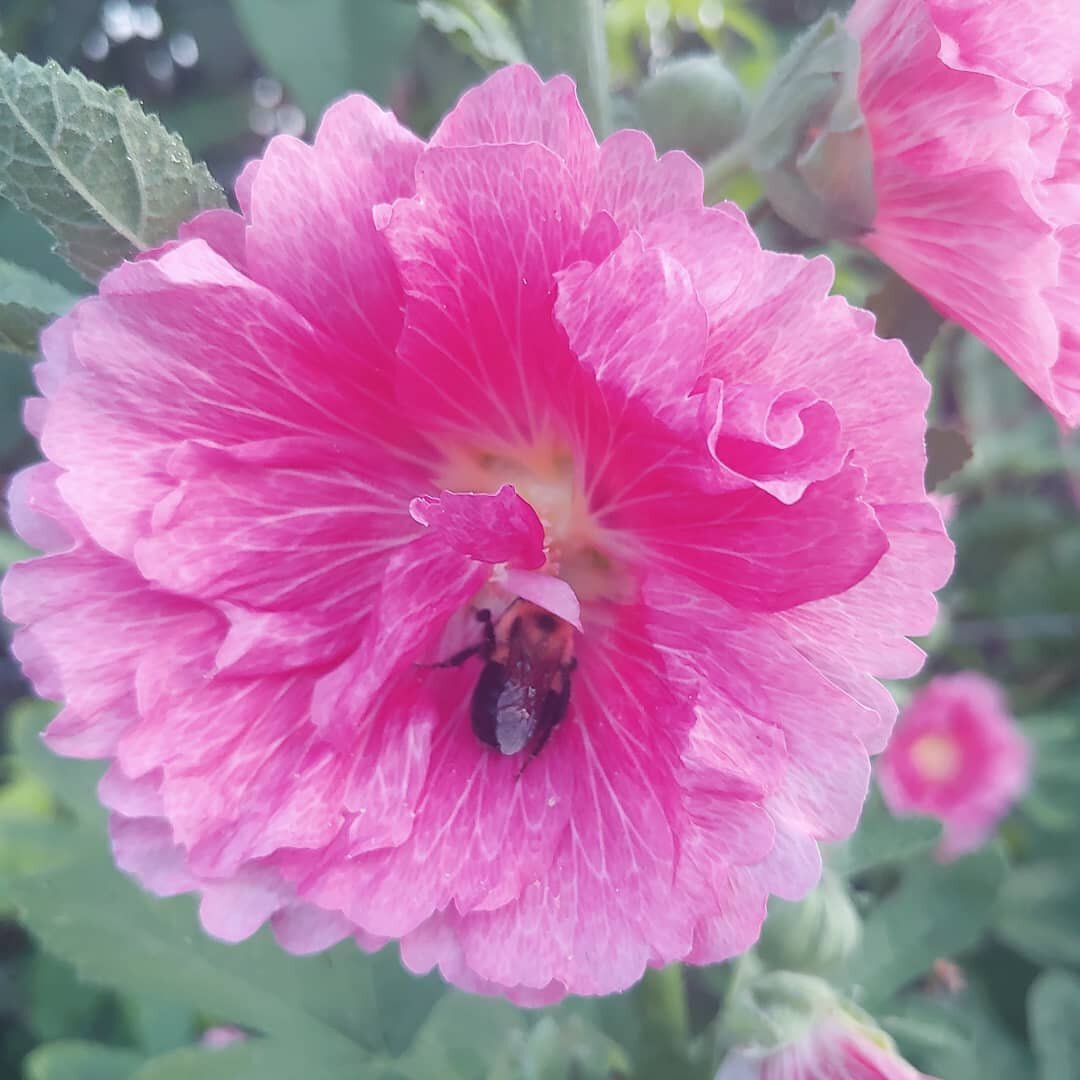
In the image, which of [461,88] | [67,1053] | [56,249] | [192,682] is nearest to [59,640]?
[192,682]

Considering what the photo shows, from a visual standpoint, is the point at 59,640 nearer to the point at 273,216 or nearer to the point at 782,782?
the point at 273,216

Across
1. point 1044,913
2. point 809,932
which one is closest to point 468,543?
point 809,932

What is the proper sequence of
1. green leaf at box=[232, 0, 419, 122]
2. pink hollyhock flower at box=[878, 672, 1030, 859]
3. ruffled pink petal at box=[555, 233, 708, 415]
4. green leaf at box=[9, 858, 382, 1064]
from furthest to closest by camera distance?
pink hollyhock flower at box=[878, 672, 1030, 859], green leaf at box=[232, 0, 419, 122], green leaf at box=[9, 858, 382, 1064], ruffled pink petal at box=[555, 233, 708, 415]

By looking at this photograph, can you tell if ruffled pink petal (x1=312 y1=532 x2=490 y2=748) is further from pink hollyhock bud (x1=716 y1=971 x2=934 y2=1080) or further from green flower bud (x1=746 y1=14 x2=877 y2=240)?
pink hollyhock bud (x1=716 y1=971 x2=934 y2=1080)

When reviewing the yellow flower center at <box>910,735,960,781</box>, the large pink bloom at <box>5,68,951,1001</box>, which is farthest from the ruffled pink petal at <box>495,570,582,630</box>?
the yellow flower center at <box>910,735,960,781</box>

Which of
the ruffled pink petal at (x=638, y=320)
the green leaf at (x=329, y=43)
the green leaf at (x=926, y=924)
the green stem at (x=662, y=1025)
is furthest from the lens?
the green leaf at (x=329, y=43)

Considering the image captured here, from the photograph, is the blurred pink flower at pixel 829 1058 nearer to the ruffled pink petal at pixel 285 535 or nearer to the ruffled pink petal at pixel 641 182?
the ruffled pink petal at pixel 285 535

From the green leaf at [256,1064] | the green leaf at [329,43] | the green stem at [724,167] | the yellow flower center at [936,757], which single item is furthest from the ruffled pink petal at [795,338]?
the yellow flower center at [936,757]

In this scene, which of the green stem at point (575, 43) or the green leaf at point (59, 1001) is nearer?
the green stem at point (575, 43)
